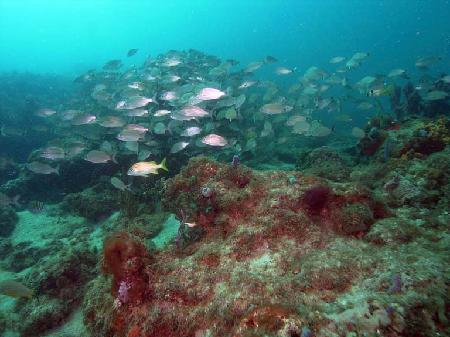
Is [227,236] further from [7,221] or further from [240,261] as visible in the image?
[7,221]

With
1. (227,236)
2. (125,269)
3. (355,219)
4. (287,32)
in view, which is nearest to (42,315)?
(125,269)

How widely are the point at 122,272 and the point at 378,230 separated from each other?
339cm

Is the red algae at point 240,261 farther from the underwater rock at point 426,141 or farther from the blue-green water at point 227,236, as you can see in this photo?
the underwater rock at point 426,141

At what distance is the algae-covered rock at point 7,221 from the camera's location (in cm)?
942

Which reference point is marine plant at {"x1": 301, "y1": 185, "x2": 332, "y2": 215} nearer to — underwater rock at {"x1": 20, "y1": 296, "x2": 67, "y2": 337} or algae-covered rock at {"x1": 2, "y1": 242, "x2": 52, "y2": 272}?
underwater rock at {"x1": 20, "y1": 296, "x2": 67, "y2": 337}

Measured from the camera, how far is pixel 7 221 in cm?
961

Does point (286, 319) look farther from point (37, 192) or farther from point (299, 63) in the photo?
point (299, 63)

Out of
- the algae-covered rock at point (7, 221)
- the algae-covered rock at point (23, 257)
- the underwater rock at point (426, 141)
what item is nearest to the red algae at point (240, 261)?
the underwater rock at point (426, 141)

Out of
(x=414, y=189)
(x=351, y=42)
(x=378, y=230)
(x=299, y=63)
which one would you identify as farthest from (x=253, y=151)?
(x=351, y=42)

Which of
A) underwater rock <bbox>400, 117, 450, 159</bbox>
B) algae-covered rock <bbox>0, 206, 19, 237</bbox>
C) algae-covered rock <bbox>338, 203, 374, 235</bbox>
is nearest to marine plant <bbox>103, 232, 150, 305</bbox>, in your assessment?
algae-covered rock <bbox>338, 203, 374, 235</bbox>

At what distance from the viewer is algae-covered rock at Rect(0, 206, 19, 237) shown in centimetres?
942

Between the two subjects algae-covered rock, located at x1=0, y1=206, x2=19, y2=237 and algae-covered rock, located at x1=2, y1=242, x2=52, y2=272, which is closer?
algae-covered rock, located at x1=2, y1=242, x2=52, y2=272

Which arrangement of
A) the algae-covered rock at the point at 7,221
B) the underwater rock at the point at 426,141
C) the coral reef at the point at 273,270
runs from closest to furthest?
the coral reef at the point at 273,270
the underwater rock at the point at 426,141
the algae-covered rock at the point at 7,221

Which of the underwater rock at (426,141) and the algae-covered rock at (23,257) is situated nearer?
the underwater rock at (426,141)
